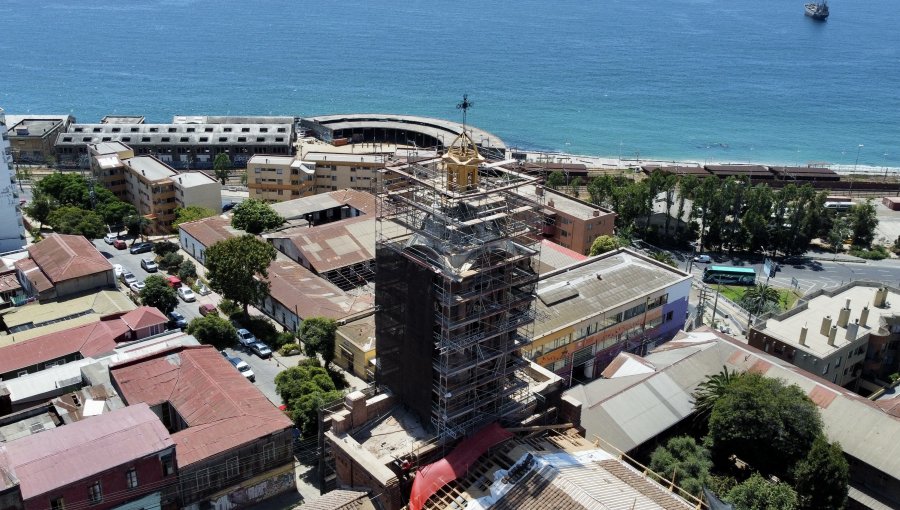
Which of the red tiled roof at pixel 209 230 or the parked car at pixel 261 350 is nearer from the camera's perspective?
the parked car at pixel 261 350

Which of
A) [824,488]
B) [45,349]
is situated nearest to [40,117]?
[45,349]

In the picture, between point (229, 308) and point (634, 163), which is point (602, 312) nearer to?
point (229, 308)

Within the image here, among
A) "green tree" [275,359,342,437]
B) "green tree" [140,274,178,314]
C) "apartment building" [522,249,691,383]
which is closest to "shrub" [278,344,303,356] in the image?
"green tree" [275,359,342,437]

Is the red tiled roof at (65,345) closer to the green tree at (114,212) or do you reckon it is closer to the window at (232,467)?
the window at (232,467)

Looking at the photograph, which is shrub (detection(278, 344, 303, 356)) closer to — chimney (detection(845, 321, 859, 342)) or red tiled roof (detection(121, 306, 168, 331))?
red tiled roof (detection(121, 306, 168, 331))

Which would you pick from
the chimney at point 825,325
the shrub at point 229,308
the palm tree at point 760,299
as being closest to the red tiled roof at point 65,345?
the shrub at point 229,308

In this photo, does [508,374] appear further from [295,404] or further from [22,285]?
[22,285]

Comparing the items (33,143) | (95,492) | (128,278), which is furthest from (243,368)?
→ (33,143)

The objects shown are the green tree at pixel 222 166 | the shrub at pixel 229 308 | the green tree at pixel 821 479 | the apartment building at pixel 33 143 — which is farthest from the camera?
the apartment building at pixel 33 143
